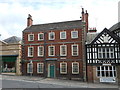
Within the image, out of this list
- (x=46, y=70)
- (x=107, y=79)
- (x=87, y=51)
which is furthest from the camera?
(x=46, y=70)

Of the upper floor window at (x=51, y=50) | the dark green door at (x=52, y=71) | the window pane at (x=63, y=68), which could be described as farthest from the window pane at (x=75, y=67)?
the upper floor window at (x=51, y=50)

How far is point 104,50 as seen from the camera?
22.5 meters

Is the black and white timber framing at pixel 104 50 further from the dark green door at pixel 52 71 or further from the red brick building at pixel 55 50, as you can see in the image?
the dark green door at pixel 52 71

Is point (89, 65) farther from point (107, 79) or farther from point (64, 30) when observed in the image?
point (64, 30)

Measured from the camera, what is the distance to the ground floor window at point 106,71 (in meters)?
21.7

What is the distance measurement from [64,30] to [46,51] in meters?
4.74

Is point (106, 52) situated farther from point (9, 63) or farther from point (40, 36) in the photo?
point (9, 63)

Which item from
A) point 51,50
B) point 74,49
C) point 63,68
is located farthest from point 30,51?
point 74,49

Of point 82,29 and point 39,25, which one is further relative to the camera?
point 39,25

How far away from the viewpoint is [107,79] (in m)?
21.6

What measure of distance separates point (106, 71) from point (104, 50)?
3.14 metres

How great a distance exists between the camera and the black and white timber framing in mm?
22005

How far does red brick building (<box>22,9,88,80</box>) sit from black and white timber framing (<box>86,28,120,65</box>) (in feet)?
4.91

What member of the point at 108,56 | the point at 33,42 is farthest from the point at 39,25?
the point at 108,56
